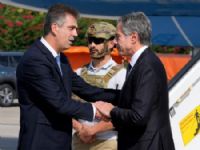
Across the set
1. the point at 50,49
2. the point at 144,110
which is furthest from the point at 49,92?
the point at 144,110

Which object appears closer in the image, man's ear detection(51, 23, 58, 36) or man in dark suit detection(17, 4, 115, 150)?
man in dark suit detection(17, 4, 115, 150)

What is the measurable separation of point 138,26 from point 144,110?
545mm

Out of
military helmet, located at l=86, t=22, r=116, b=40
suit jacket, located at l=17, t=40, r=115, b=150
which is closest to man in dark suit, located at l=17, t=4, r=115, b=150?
suit jacket, located at l=17, t=40, r=115, b=150

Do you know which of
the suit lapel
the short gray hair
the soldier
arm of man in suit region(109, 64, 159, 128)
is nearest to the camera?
arm of man in suit region(109, 64, 159, 128)

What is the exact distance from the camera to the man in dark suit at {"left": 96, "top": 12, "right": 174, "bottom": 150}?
4688mm

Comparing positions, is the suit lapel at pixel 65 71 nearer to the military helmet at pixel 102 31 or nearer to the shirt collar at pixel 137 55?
the shirt collar at pixel 137 55

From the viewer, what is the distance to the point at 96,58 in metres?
6.14

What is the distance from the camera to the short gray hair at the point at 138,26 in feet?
15.9

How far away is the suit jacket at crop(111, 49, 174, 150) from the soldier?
3.51ft

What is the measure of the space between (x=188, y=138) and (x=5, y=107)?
1797 centimetres

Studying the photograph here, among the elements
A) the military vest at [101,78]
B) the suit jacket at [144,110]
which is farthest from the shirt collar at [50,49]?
the military vest at [101,78]

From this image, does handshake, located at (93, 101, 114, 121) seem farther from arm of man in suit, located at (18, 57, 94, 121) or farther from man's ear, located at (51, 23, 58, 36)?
man's ear, located at (51, 23, 58, 36)

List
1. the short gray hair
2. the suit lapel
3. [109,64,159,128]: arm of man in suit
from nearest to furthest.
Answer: [109,64,159,128]: arm of man in suit
the short gray hair
the suit lapel

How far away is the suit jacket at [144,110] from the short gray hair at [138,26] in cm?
9
